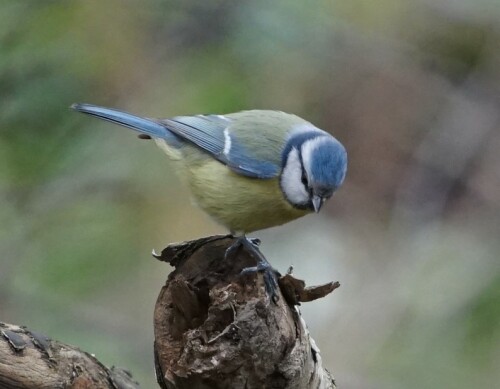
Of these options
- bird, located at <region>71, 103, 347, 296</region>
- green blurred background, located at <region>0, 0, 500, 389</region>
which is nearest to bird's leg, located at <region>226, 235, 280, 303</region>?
bird, located at <region>71, 103, 347, 296</region>

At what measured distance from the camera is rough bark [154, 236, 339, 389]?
1364 mm

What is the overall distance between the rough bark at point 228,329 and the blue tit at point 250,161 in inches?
14.4

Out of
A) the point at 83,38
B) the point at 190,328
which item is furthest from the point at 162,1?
the point at 190,328

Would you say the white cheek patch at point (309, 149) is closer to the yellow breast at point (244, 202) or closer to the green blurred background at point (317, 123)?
the yellow breast at point (244, 202)

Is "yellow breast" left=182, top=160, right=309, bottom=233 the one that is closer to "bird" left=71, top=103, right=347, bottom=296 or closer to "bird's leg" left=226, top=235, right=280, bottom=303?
"bird" left=71, top=103, right=347, bottom=296

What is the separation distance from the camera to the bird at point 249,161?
191 centimetres

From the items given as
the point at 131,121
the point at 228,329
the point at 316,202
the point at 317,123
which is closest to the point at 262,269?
the point at 228,329

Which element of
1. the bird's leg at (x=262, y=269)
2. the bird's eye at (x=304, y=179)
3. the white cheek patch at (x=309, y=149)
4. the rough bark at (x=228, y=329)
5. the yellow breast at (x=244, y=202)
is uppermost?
the white cheek patch at (x=309, y=149)

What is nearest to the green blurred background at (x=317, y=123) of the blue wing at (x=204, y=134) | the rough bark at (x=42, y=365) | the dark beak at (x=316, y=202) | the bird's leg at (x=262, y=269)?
the blue wing at (x=204, y=134)

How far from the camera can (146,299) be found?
329 cm

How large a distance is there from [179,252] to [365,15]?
1.41m

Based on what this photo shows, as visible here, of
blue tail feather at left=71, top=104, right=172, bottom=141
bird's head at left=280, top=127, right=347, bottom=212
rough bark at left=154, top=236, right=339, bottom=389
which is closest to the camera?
rough bark at left=154, top=236, right=339, bottom=389

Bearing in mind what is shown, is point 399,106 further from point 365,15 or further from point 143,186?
point 143,186

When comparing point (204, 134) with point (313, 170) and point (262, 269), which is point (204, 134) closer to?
point (313, 170)
